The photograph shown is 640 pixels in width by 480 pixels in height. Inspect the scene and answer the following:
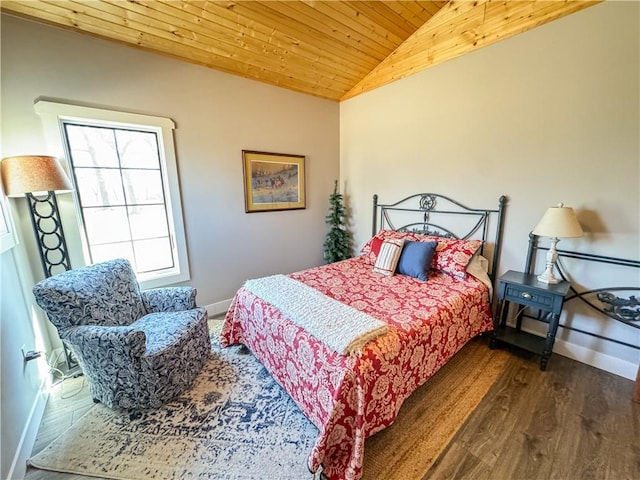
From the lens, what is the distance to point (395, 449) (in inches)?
58.7

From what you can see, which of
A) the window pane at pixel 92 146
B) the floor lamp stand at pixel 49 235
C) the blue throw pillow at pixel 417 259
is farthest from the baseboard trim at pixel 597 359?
the window pane at pixel 92 146

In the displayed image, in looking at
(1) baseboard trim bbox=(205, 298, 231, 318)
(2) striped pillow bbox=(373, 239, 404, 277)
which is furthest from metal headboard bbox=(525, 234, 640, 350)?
(1) baseboard trim bbox=(205, 298, 231, 318)

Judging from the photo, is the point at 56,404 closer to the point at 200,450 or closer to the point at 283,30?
the point at 200,450

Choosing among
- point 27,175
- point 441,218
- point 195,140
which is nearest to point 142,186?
point 195,140

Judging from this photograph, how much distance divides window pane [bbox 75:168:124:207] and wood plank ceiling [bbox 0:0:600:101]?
1088 millimetres

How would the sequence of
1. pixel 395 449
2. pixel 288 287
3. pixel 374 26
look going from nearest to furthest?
pixel 395 449 < pixel 288 287 < pixel 374 26

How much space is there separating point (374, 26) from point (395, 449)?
350 cm

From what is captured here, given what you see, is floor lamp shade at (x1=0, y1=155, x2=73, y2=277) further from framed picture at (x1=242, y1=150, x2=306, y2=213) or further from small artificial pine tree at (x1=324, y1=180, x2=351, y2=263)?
small artificial pine tree at (x1=324, y1=180, x2=351, y2=263)

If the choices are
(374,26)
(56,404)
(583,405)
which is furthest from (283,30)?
(583,405)

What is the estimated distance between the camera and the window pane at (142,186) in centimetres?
254

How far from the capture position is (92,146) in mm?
2316

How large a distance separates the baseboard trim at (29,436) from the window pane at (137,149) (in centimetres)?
191

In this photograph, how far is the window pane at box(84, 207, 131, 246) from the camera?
7.82 ft

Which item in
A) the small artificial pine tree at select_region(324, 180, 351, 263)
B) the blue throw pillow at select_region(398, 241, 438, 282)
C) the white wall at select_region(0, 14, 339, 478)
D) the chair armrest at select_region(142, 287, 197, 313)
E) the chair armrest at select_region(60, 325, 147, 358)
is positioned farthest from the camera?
the small artificial pine tree at select_region(324, 180, 351, 263)
